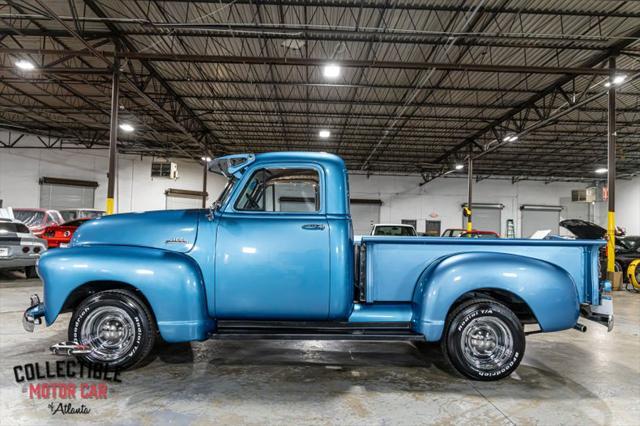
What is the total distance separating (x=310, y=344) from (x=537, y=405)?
2.43 meters

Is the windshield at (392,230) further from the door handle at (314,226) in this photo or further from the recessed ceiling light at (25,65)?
the recessed ceiling light at (25,65)

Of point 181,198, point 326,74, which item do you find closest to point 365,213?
point 181,198

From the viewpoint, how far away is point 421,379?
139 inches

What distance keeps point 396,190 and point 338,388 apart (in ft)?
80.6

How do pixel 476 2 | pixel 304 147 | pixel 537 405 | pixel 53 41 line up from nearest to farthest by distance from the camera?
pixel 537 405, pixel 476 2, pixel 53 41, pixel 304 147

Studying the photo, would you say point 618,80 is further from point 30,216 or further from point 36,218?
point 30,216

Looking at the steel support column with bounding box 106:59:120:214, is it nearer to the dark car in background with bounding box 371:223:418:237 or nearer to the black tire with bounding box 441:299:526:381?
the dark car in background with bounding box 371:223:418:237

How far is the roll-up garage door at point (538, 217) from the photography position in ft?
90.1

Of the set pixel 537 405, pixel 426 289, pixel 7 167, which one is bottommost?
pixel 537 405

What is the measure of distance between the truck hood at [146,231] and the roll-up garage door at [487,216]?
2672 centimetres

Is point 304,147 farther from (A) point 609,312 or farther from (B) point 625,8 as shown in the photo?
(A) point 609,312

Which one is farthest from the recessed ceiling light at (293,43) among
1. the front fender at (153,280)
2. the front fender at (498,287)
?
the front fender at (498,287)

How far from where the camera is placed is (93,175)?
21.6 m

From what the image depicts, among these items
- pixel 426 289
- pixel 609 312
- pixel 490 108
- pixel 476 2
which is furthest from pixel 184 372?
pixel 490 108
